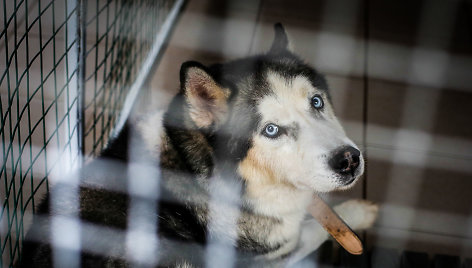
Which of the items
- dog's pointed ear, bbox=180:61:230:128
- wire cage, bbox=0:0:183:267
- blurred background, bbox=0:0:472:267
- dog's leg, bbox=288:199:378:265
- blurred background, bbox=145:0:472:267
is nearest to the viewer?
dog's pointed ear, bbox=180:61:230:128

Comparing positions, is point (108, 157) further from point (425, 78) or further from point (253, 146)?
point (425, 78)

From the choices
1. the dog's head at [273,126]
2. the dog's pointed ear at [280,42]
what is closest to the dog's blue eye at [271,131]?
the dog's head at [273,126]

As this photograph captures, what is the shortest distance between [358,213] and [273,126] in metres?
0.68

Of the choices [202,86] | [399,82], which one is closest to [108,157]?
[202,86]

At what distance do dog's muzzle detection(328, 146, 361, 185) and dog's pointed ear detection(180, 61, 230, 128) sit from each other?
1.05 ft

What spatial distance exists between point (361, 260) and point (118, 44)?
1.44 meters

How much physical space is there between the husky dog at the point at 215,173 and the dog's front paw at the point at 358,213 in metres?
0.33

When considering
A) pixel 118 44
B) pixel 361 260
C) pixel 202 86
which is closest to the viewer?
pixel 202 86

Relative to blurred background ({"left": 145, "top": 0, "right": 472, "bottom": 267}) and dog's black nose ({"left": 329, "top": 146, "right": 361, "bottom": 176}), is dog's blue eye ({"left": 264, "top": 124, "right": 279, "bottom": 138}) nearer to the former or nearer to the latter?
dog's black nose ({"left": 329, "top": 146, "right": 361, "bottom": 176})

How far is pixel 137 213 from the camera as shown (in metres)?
1.48

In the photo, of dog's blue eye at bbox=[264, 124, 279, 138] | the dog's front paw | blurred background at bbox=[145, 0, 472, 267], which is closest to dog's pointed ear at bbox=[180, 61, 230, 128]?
dog's blue eye at bbox=[264, 124, 279, 138]

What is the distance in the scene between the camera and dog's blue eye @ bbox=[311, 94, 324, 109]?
5.06ft

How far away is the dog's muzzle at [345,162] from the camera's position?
4.65 feet

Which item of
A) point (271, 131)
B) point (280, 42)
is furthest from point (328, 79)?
point (271, 131)
